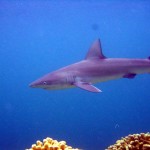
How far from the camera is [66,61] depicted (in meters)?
94.8

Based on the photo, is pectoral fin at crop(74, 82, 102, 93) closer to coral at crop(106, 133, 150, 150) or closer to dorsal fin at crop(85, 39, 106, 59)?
dorsal fin at crop(85, 39, 106, 59)

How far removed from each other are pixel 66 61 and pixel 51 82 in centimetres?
8733

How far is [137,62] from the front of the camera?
8.50m

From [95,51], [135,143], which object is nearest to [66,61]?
[95,51]

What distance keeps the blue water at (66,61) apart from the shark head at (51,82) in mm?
13091

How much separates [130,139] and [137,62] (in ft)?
10.6

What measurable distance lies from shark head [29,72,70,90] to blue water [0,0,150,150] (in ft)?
42.9

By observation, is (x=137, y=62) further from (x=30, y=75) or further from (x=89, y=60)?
(x=30, y=75)

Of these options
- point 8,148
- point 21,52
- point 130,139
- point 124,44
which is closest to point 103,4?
point 8,148

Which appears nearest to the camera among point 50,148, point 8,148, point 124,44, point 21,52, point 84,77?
point 50,148

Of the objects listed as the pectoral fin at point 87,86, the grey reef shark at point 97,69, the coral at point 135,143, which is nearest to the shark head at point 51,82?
the grey reef shark at point 97,69

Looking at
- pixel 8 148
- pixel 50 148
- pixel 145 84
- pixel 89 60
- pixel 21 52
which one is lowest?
pixel 50 148

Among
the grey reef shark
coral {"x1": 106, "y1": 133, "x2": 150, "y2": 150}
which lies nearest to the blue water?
the grey reef shark

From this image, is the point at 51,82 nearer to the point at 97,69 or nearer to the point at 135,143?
the point at 97,69
